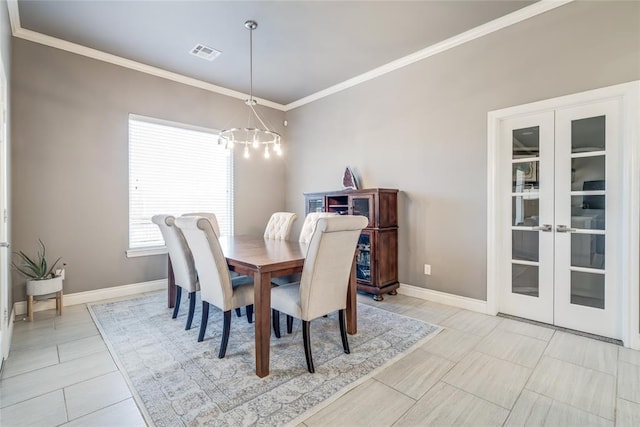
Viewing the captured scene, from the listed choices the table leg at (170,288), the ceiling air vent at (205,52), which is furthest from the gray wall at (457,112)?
the table leg at (170,288)

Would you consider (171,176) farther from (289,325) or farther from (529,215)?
(529,215)

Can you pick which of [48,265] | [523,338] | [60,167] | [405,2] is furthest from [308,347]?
[60,167]

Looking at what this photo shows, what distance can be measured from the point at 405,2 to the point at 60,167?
155 inches

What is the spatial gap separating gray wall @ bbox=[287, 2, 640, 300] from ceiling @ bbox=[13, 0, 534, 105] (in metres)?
0.33

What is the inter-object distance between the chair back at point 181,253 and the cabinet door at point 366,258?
5.98 ft

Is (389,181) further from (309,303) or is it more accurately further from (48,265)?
(48,265)

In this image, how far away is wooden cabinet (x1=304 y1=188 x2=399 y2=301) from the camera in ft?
11.7

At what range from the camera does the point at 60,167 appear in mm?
3365

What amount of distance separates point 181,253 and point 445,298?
9.25 feet

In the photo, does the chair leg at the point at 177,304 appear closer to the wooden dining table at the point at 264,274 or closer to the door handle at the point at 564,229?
the wooden dining table at the point at 264,274

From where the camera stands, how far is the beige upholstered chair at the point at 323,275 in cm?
199

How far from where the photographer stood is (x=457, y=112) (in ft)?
10.9

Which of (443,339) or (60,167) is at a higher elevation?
(60,167)

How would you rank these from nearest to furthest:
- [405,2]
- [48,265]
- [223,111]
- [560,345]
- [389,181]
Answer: [560,345] → [405,2] → [48,265] → [389,181] → [223,111]
